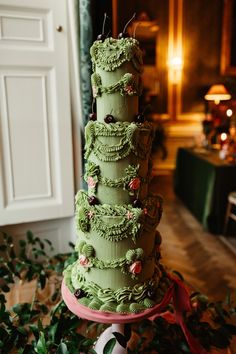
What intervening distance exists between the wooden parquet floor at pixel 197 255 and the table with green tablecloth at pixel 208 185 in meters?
0.15

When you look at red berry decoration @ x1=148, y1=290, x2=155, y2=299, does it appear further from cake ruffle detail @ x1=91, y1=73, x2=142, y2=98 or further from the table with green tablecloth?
the table with green tablecloth

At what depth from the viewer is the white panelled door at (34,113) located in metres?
1.91

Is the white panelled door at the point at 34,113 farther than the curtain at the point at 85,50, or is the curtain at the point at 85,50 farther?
the white panelled door at the point at 34,113

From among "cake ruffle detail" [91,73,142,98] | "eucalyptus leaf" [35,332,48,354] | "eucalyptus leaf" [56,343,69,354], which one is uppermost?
"cake ruffle detail" [91,73,142,98]

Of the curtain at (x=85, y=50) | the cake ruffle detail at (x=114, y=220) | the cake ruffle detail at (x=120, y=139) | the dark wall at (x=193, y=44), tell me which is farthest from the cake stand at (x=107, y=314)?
the dark wall at (x=193, y=44)

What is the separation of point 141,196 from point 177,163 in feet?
11.5

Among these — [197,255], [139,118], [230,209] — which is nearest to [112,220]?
[139,118]

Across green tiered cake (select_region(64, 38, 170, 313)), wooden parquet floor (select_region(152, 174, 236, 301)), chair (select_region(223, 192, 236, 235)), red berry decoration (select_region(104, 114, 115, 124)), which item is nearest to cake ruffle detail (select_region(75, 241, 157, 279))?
green tiered cake (select_region(64, 38, 170, 313))

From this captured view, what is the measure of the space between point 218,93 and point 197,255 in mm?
3355

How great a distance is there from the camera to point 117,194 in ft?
4.12

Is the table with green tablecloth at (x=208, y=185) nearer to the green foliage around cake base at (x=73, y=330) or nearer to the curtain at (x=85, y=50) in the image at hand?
the green foliage around cake base at (x=73, y=330)

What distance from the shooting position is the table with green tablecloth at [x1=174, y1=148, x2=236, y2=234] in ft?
Result: 10.5

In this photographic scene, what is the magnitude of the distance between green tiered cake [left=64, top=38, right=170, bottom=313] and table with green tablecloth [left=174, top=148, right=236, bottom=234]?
6.85 feet

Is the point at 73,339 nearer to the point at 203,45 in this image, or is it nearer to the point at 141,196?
the point at 141,196
